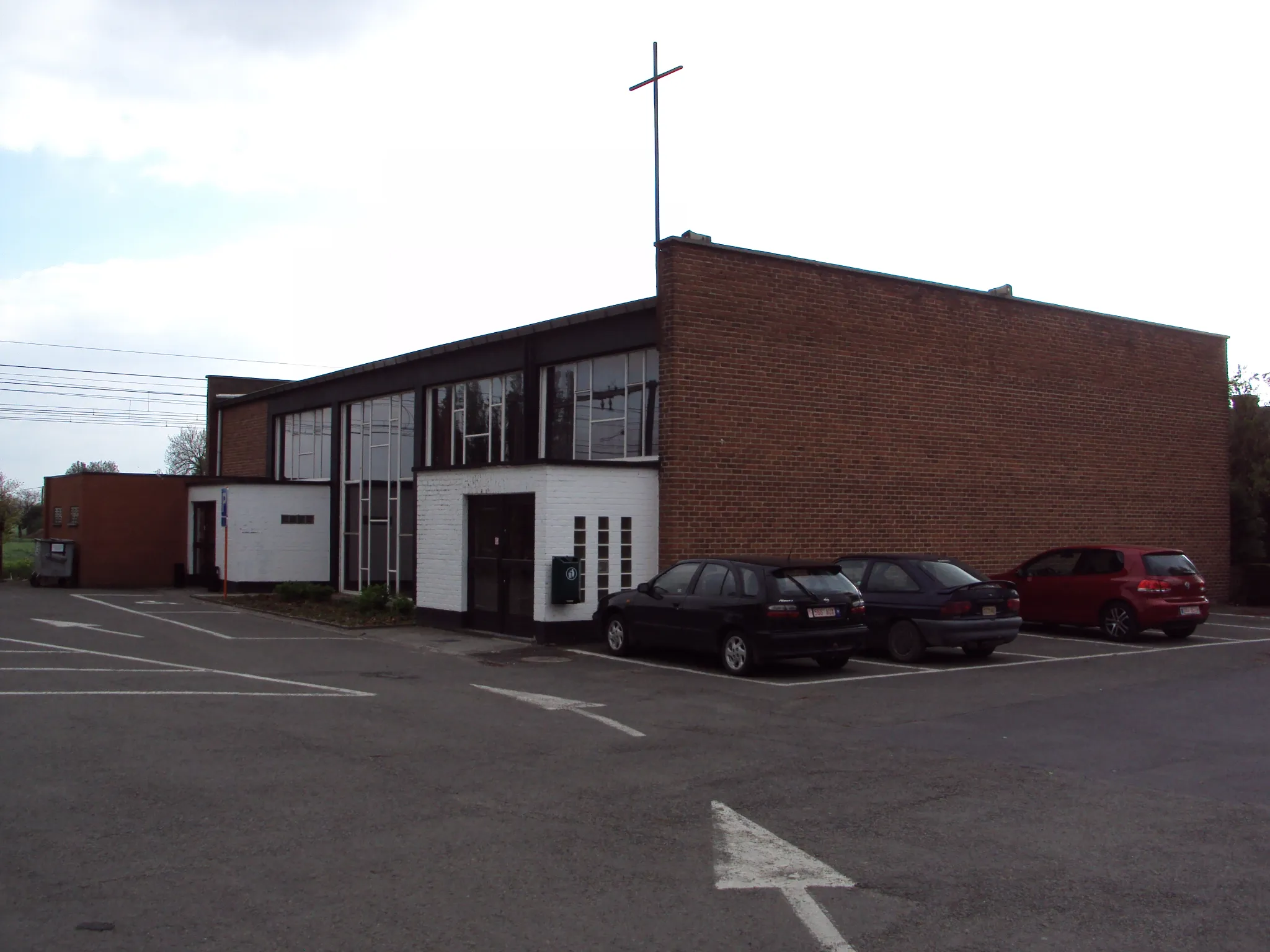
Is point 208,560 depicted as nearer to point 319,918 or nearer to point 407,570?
point 407,570

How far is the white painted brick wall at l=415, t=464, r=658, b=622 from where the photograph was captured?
17953 mm

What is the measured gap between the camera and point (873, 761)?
9.16 meters

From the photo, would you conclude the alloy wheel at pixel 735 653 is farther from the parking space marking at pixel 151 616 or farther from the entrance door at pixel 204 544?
the entrance door at pixel 204 544

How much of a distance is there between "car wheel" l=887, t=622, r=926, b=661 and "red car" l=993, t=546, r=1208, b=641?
463cm

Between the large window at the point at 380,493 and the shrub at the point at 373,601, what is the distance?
13.8ft

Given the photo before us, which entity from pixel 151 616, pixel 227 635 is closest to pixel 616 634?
pixel 227 635

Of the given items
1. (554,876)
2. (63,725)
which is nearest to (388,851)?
(554,876)

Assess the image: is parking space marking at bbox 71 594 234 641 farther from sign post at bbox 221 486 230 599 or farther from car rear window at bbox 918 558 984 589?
car rear window at bbox 918 558 984 589

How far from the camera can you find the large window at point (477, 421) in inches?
943

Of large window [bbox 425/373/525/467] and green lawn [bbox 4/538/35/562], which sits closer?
large window [bbox 425/373/525/467]

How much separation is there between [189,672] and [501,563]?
6.10 metres

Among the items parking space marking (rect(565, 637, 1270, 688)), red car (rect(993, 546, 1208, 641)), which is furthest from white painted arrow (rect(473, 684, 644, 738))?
red car (rect(993, 546, 1208, 641))

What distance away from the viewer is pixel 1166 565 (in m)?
18.7

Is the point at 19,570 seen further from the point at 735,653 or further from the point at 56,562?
the point at 735,653
